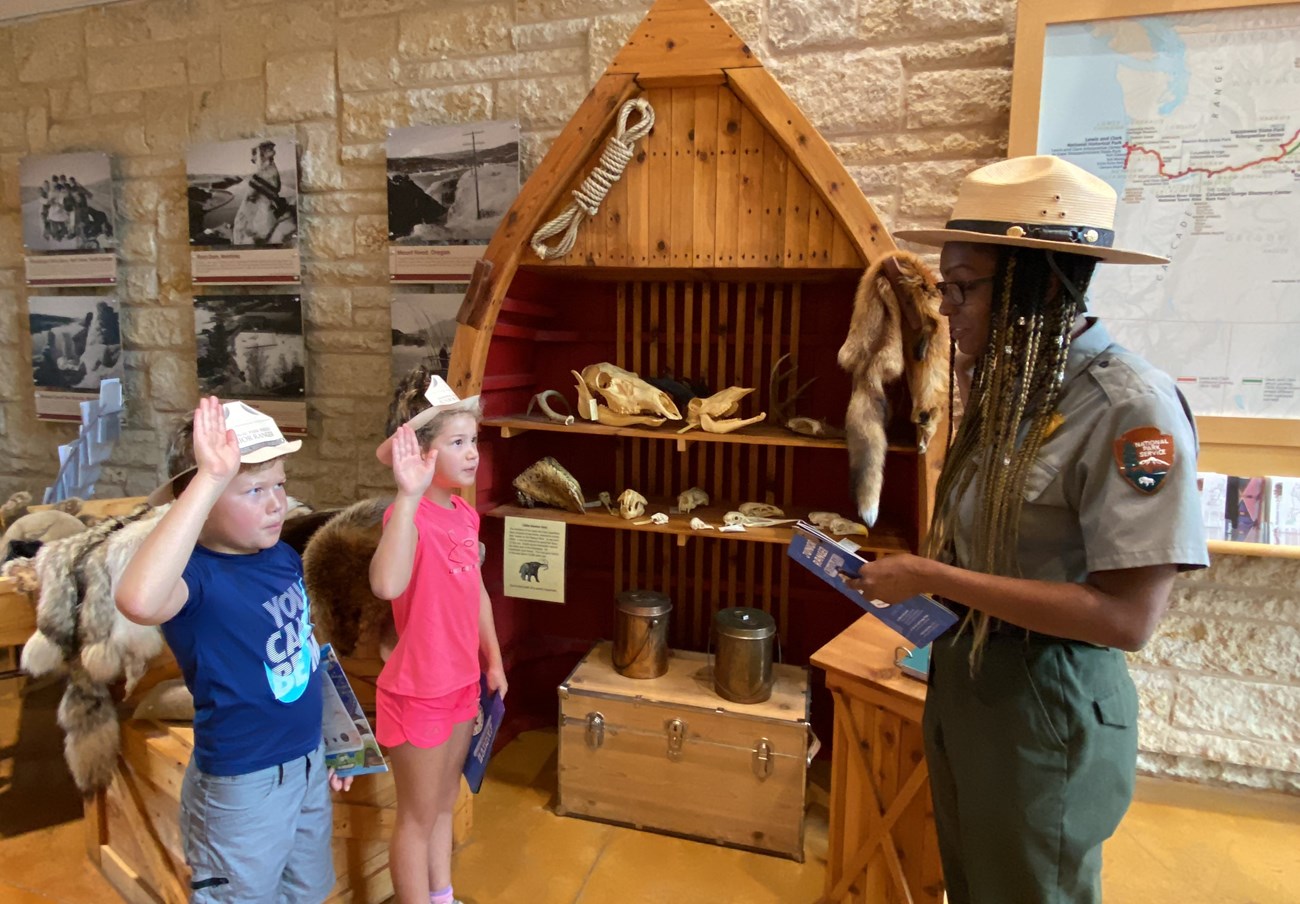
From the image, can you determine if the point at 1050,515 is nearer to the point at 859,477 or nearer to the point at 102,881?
the point at 859,477

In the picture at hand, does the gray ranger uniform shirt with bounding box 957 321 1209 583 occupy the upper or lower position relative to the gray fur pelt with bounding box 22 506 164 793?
upper

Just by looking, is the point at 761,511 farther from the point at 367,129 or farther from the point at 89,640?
the point at 367,129

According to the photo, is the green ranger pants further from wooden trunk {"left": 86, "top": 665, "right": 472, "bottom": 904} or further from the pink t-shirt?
wooden trunk {"left": 86, "top": 665, "right": 472, "bottom": 904}

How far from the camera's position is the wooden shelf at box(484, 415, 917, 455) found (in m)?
2.33

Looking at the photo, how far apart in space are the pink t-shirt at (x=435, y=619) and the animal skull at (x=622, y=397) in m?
0.77

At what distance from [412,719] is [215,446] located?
81 cm

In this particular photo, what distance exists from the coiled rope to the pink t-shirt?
0.90 meters

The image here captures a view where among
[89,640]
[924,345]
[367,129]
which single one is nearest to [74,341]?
[367,129]

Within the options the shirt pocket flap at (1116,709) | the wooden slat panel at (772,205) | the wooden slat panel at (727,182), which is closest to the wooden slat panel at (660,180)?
the wooden slat panel at (727,182)

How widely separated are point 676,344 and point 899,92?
1092 millimetres

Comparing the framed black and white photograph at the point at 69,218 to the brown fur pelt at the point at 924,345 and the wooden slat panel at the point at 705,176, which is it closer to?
the wooden slat panel at the point at 705,176

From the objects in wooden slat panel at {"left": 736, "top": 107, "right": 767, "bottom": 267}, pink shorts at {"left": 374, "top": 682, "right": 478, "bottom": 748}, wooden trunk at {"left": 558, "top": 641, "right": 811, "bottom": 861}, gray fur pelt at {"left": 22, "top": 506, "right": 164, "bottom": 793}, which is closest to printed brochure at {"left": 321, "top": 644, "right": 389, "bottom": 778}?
pink shorts at {"left": 374, "top": 682, "right": 478, "bottom": 748}

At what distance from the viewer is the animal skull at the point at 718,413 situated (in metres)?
2.43

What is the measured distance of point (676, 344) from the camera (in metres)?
2.85
